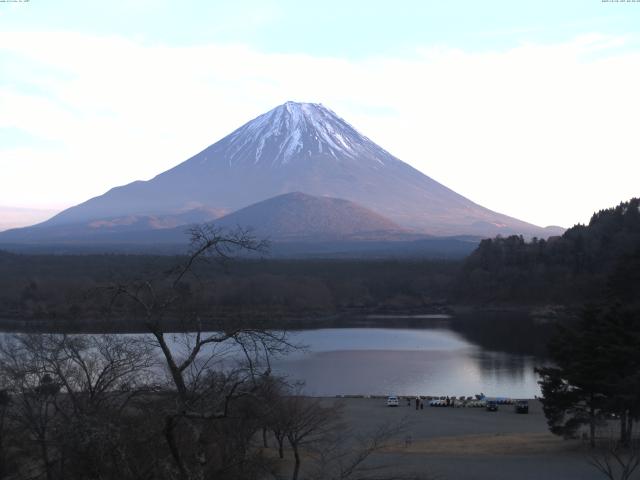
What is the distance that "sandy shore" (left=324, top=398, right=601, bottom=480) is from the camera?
991 centimetres

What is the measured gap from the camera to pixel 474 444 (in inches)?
497

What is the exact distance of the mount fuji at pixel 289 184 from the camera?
120m

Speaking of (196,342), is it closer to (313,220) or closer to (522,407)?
(522,407)

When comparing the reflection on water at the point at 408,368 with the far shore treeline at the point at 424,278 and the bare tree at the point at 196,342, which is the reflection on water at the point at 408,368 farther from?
the bare tree at the point at 196,342

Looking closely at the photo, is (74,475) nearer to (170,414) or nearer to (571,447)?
(170,414)

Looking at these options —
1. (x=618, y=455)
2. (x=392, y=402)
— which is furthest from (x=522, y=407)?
(x=618, y=455)

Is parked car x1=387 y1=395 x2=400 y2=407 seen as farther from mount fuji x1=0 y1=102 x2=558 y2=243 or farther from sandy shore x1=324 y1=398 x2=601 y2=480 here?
mount fuji x1=0 y1=102 x2=558 y2=243

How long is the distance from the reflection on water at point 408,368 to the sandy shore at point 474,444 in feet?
7.03

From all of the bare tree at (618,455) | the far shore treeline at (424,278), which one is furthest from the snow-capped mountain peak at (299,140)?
the bare tree at (618,455)

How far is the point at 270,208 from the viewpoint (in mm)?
→ 108625

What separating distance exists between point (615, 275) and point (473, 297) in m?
24.3

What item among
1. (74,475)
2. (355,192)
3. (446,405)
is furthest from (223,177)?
(74,475)

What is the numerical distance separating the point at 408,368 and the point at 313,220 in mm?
84404

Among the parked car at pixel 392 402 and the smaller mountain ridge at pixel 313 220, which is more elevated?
the smaller mountain ridge at pixel 313 220
